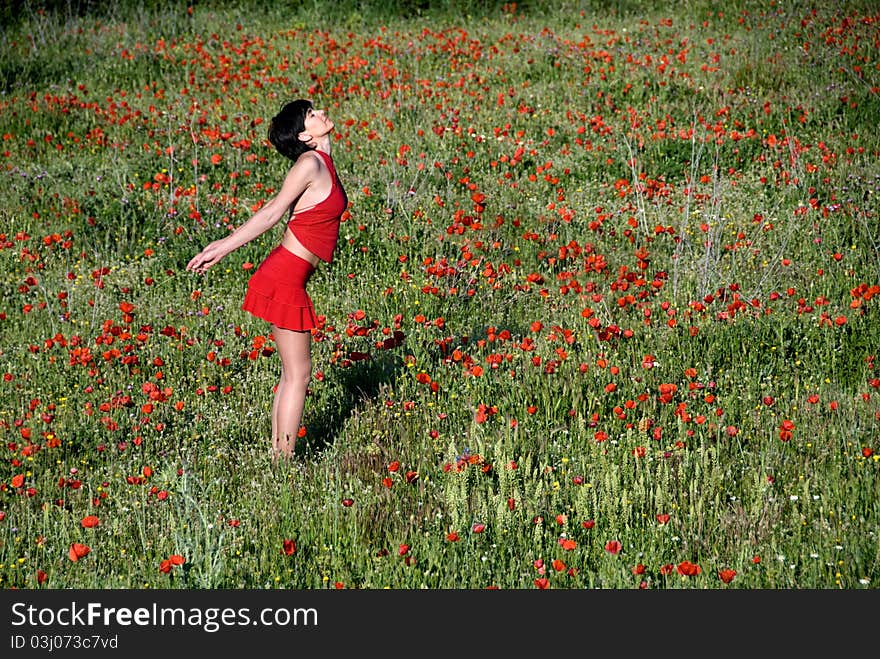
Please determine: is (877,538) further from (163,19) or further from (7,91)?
(163,19)

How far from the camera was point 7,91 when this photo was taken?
13.0 metres

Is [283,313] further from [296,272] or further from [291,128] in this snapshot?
[291,128]

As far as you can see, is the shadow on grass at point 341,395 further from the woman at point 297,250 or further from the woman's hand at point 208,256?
the woman's hand at point 208,256

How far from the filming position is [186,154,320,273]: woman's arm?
14.8 feet

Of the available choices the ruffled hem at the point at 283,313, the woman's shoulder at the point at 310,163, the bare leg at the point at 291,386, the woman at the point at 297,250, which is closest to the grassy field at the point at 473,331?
the bare leg at the point at 291,386

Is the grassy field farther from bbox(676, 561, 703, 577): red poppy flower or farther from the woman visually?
the woman

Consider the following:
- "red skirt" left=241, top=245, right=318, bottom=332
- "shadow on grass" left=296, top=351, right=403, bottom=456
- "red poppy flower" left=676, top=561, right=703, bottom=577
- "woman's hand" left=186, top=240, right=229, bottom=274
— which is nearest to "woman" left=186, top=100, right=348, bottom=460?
"red skirt" left=241, top=245, right=318, bottom=332

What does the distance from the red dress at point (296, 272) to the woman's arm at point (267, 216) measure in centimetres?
12

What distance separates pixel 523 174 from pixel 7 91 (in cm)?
772

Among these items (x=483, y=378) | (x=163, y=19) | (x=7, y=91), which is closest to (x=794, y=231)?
(x=483, y=378)

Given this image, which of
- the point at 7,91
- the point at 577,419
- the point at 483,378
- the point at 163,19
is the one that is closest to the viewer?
the point at 577,419

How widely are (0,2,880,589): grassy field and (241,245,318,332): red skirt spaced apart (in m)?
0.71

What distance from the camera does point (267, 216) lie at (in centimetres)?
463

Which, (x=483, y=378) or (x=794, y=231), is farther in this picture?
(x=794, y=231)
